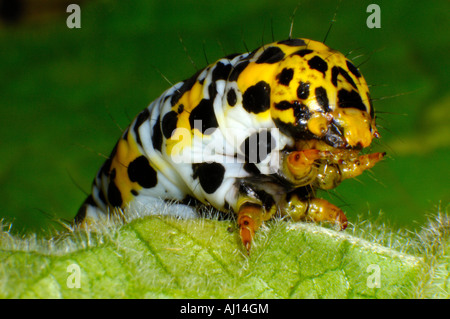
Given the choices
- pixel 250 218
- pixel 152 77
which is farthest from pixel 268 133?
pixel 152 77

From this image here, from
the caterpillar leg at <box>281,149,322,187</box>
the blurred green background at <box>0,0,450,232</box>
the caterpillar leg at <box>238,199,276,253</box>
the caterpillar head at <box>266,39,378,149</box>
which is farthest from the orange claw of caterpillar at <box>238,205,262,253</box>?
the blurred green background at <box>0,0,450,232</box>

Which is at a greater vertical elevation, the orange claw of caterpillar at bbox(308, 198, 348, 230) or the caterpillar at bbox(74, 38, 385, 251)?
the caterpillar at bbox(74, 38, 385, 251)

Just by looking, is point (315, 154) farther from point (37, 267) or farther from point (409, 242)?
point (37, 267)

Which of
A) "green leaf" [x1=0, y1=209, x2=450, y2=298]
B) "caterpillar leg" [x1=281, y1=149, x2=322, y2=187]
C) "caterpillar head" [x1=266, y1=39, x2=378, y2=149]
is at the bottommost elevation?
"green leaf" [x1=0, y1=209, x2=450, y2=298]

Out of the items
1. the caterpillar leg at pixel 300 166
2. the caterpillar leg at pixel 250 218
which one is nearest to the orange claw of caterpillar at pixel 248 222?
the caterpillar leg at pixel 250 218

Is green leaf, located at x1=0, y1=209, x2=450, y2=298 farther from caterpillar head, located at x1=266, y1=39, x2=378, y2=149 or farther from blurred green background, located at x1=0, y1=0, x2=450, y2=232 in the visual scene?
blurred green background, located at x1=0, y1=0, x2=450, y2=232
